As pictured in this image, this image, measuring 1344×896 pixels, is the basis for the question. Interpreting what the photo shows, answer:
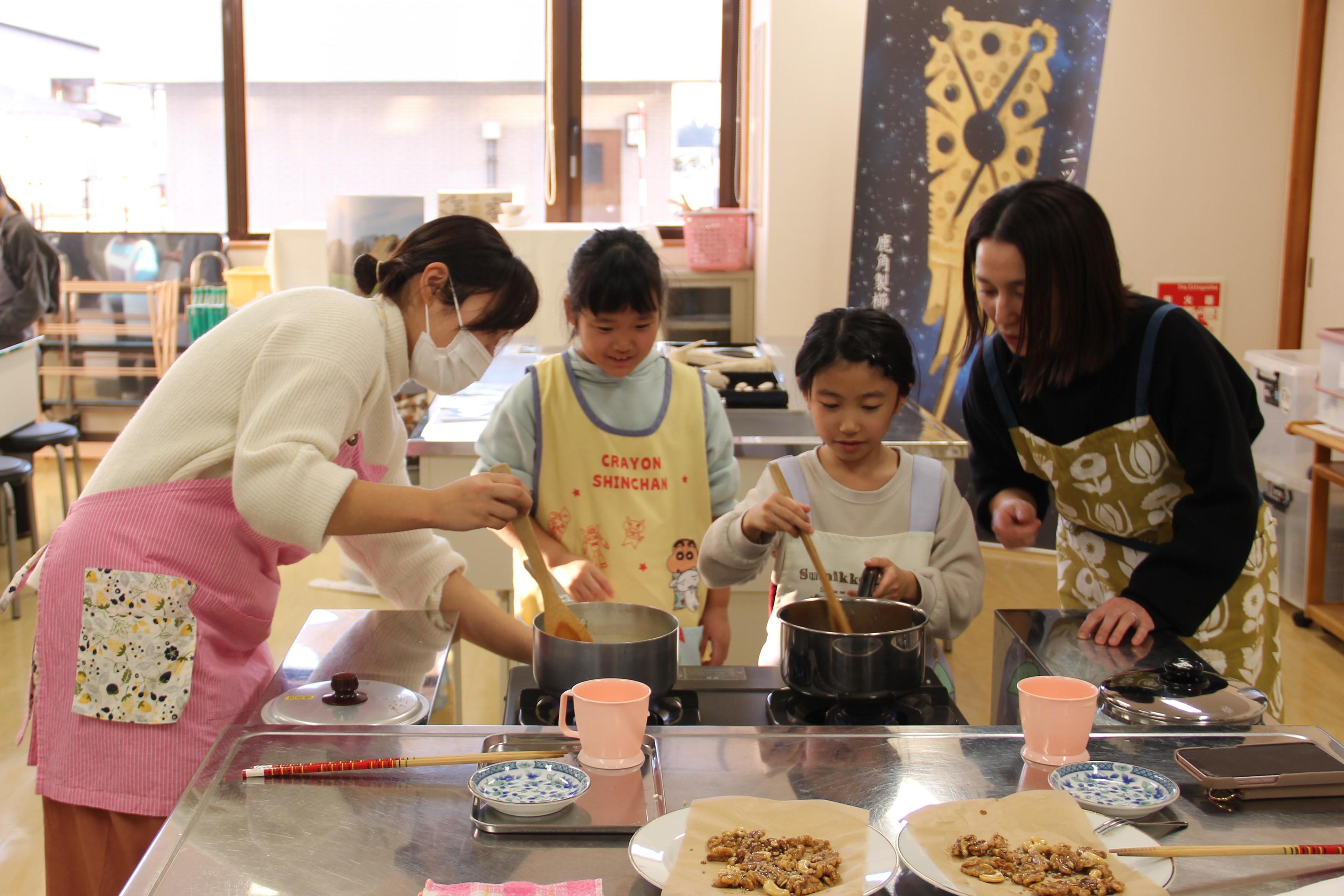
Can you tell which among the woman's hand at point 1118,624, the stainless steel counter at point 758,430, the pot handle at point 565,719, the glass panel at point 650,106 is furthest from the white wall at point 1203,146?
the pot handle at point 565,719

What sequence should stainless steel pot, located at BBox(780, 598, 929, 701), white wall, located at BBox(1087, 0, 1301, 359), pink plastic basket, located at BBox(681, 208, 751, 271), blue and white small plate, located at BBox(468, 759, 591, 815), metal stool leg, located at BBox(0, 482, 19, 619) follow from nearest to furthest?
1. blue and white small plate, located at BBox(468, 759, 591, 815)
2. stainless steel pot, located at BBox(780, 598, 929, 701)
3. metal stool leg, located at BBox(0, 482, 19, 619)
4. white wall, located at BBox(1087, 0, 1301, 359)
5. pink plastic basket, located at BBox(681, 208, 751, 271)

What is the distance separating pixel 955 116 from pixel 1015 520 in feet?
9.06

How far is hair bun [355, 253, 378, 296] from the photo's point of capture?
144cm

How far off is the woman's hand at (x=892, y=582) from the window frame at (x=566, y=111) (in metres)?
4.28

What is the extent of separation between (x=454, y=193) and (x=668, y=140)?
1.24 metres

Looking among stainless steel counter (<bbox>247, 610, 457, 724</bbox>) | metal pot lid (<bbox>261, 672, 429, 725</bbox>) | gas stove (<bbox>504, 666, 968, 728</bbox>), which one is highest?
metal pot lid (<bbox>261, 672, 429, 725</bbox>)

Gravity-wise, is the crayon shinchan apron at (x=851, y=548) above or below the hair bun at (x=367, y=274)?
below

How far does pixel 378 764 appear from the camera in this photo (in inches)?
40.3

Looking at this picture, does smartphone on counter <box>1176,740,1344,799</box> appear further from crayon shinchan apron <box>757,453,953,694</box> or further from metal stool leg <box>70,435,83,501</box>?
metal stool leg <box>70,435,83,501</box>

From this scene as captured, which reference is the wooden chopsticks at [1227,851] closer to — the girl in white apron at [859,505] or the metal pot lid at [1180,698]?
the metal pot lid at [1180,698]

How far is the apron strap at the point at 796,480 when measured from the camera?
1.72 meters

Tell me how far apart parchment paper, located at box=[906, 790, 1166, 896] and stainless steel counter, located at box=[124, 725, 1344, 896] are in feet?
0.10

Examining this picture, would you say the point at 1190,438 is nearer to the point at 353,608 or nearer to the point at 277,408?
the point at 277,408

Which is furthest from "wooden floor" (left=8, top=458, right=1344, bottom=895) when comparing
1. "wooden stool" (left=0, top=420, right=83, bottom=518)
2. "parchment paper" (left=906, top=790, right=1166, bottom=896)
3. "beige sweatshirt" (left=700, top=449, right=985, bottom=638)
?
"parchment paper" (left=906, top=790, right=1166, bottom=896)
